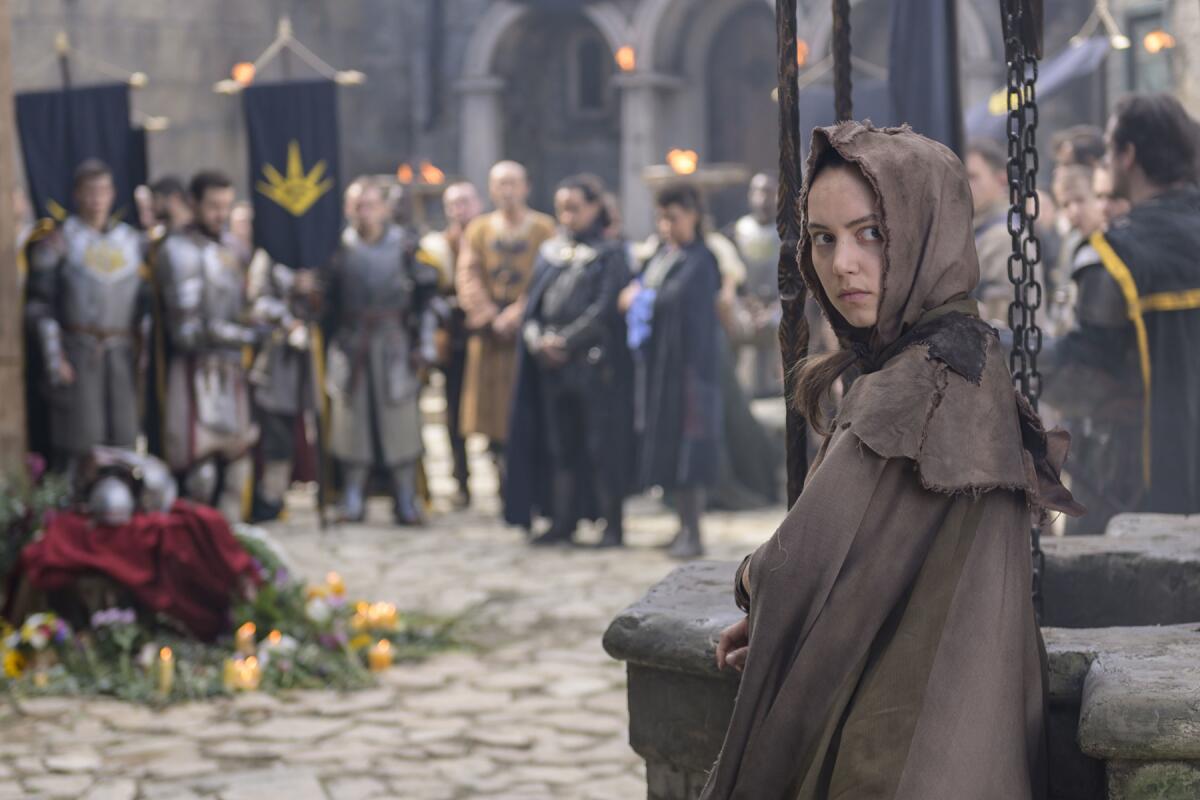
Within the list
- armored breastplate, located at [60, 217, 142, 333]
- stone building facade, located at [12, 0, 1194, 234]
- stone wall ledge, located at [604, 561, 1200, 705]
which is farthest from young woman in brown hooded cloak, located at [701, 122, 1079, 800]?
stone building facade, located at [12, 0, 1194, 234]

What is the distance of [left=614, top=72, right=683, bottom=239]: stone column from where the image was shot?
18.0m

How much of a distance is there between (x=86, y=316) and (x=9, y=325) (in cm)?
105

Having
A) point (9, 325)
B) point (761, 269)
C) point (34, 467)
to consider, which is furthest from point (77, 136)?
point (761, 269)

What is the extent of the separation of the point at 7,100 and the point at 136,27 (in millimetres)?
10839

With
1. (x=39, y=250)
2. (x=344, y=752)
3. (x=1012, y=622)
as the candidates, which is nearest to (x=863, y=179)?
(x=1012, y=622)

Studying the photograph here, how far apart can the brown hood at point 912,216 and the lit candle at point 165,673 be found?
4.08 meters

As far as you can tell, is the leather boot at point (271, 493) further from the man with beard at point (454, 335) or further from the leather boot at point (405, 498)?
the man with beard at point (454, 335)

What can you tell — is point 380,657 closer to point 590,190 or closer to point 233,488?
point 233,488

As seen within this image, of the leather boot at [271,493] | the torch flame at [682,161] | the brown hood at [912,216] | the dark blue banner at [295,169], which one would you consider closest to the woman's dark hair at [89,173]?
the dark blue banner at [295,169]

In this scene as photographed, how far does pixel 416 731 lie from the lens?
18.2 ft

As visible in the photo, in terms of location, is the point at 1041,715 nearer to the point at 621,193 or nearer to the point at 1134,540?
the point at 1134,540

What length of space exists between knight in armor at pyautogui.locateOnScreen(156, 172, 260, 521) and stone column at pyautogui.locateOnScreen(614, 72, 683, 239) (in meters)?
9.57

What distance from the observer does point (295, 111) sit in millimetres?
8797

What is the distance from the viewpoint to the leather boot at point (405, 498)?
32.4 feet
